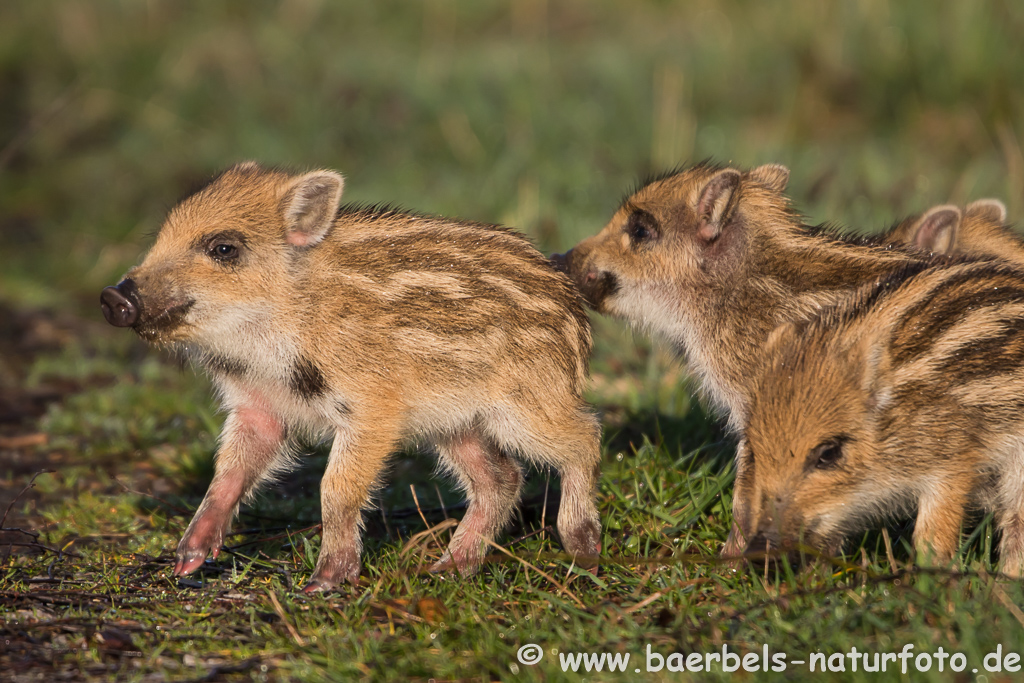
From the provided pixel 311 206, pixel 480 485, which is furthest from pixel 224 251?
pixel 480 485

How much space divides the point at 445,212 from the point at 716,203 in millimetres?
3787

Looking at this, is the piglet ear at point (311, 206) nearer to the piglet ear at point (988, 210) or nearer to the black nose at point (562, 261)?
the black nose at point (562, 261)

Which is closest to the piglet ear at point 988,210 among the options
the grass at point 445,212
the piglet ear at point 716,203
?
the grass at point 445,212

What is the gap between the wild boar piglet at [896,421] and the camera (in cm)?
425

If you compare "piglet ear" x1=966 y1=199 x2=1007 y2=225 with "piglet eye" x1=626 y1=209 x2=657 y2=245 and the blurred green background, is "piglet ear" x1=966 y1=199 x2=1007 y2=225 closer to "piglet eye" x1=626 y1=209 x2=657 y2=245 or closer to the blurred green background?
"piglet eye" x1=626 y1=209 x2=657 y2=245

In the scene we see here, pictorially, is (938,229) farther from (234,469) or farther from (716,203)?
(234,469)

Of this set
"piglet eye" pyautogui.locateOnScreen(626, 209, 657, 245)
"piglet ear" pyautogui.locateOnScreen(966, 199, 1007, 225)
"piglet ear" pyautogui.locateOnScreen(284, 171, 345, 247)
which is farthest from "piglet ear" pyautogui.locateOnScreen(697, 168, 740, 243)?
"piglet ear" pyautogui.locateOnScreen(284, 171, 345, 247)

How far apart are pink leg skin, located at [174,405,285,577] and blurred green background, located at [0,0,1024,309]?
3.55 metres

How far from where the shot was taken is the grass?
395 centimetres

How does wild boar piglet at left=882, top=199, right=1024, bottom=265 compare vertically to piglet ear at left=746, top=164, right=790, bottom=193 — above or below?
below

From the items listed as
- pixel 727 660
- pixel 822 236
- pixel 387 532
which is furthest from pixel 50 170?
pixel 727 660

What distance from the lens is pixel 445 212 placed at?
8.86 m

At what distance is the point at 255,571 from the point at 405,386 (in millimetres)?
1007

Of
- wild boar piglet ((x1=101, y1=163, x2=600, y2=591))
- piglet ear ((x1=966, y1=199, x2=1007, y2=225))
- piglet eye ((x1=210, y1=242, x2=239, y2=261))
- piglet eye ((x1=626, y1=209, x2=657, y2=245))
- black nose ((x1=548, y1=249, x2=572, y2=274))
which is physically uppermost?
piglet ear ((x1=966, y1=199, x2=1007, y2=225))
